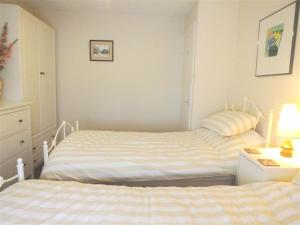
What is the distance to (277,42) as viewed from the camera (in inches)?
77.2

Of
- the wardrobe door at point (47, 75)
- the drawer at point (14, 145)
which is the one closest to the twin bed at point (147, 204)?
the drawer at point (14, 145)

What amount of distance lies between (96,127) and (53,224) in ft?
9.16

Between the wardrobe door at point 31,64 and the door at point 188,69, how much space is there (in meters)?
2.03

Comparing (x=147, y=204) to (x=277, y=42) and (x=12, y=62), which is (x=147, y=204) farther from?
(x=12, y=62)

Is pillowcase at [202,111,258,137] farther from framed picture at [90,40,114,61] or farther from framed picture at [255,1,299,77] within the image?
framed picture at [90,40,114,61]

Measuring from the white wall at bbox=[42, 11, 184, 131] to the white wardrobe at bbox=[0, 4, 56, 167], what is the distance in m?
0.24

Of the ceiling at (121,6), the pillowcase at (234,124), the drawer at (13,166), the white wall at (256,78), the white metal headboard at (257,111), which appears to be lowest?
the drawer at (13,166)

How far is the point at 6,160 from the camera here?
2154 mm

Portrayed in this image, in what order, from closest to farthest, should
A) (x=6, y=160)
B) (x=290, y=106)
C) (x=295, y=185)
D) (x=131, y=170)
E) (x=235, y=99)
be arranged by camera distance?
(x=295, y=185) < (x=290, y=106) < (x=131, y=170) < (x=6, y=160) < (x=235, y=99)

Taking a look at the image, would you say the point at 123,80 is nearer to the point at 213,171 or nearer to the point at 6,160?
the point at 6,160

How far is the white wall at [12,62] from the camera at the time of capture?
2.47 meters

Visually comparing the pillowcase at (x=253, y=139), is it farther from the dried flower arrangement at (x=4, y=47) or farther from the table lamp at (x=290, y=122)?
the dried flower arrangement at (x=4, y=47)

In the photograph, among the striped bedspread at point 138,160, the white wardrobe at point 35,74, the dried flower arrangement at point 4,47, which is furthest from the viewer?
the white wardrobe at point 35,74

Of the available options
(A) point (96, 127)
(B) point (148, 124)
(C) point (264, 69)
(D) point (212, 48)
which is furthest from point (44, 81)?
(C) point (264, 69)
